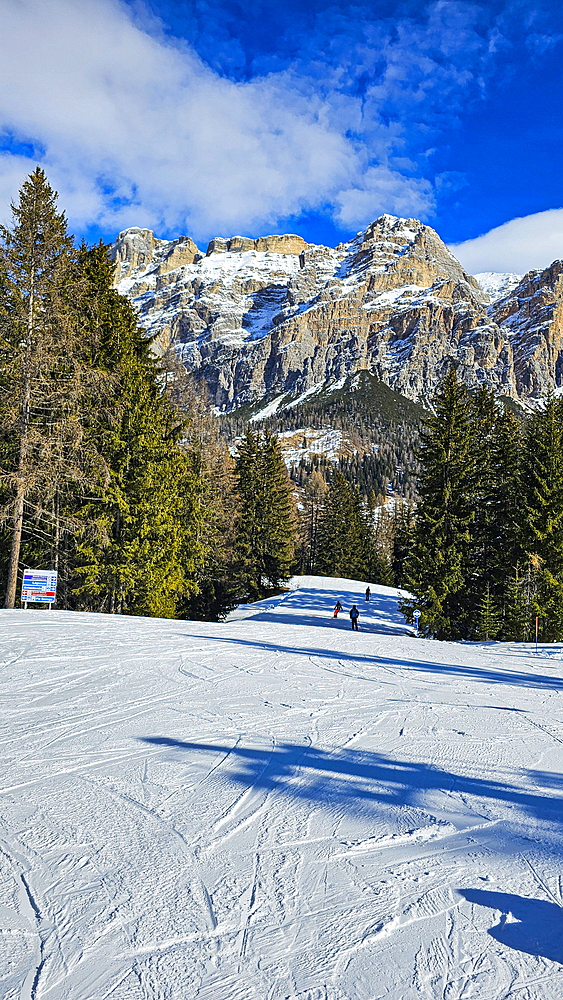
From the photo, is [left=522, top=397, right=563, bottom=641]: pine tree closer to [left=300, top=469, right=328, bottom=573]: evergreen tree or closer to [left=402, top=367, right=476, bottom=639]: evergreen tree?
[left=402, top=367, right=476, bottom=639]: evergreen tree

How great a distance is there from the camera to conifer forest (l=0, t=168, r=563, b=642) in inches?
577

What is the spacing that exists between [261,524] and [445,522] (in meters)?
17.1

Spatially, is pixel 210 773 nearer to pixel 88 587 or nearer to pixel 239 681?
pixel 239 681

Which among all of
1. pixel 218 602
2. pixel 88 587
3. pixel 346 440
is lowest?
pixel 218 602

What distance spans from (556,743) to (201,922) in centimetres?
435

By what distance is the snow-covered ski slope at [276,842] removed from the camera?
2.44m

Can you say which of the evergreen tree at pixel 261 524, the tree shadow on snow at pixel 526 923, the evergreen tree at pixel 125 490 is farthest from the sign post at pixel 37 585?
the evergreen tree at pixel 261 524

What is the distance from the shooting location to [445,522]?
2123cm

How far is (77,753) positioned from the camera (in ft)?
16.1

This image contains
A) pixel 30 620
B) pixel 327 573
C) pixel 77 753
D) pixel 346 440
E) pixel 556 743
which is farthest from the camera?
pixel 346 440

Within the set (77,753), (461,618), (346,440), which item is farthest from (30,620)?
(346,440)

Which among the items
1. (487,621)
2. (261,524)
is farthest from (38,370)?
(261,524)

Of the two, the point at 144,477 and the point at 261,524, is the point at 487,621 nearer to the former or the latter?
the point at 144,477

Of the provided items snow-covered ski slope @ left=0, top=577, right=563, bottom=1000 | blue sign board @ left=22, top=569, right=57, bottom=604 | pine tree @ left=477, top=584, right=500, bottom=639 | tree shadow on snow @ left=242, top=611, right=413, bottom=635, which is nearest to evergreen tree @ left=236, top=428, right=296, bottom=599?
tree shadow on snow @ left=242, top=611, right=413, bottom=635
